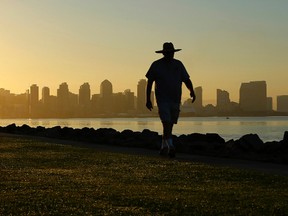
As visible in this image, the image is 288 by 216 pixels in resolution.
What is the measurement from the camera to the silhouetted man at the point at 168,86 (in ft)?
39.9

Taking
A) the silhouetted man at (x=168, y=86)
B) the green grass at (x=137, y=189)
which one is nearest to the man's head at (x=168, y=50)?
the silhouetted man at (x=168, y=86)

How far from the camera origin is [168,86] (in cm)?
1228

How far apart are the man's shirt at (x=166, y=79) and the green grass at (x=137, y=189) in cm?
217

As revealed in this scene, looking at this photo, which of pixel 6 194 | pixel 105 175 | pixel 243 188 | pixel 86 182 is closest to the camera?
pixel 6 194

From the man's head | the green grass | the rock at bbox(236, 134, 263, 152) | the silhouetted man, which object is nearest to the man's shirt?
the silhouetted man

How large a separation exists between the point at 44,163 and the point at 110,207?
5.37 m

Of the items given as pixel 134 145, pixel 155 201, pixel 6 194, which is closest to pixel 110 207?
pixel 155 201

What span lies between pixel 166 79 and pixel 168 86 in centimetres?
17

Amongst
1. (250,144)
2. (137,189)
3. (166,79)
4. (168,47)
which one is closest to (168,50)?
(168,47)

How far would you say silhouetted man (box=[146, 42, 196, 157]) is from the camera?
12156 mm

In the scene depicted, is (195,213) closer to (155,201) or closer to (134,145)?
(155,201)

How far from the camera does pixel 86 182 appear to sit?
754 cm

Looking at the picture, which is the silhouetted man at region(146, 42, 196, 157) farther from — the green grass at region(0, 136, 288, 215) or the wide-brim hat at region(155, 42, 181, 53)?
the green grass at region(0, 136, 288, 215)

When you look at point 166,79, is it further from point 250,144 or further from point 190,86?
point 250,144
